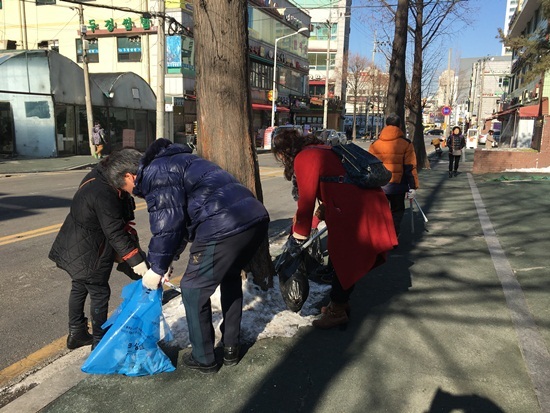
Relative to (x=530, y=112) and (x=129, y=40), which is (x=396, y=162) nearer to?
(x=530, y=112)

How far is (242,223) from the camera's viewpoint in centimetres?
261

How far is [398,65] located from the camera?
1280cm

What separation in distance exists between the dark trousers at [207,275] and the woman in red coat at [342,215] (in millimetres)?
573

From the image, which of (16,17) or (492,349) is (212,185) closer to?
(492,349)

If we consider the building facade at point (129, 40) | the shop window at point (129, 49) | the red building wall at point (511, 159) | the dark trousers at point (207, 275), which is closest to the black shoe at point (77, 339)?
the dark trousers at point (207, 275)

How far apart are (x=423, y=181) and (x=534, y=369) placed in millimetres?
11817

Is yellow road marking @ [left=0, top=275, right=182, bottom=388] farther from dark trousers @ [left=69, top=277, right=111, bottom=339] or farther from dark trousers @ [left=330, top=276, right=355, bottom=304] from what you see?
dark trousers @ [left=330, top=276, right=355, bottom=304]

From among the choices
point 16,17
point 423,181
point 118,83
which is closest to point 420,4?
point 423,181

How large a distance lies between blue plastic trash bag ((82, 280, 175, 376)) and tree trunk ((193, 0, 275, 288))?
4.69ft

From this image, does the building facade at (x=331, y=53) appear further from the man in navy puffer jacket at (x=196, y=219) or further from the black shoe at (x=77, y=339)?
the man in navy puffer jacket at (x=196, y=219)

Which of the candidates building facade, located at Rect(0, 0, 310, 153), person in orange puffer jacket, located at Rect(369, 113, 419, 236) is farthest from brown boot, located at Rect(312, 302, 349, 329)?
building facade, located at Rect(0, 0, 310, 153)

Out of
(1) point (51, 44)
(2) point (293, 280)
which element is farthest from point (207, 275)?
(1) point (51, 44)

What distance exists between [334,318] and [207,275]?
1297 millimetres

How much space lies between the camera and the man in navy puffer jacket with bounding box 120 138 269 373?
2.50m
